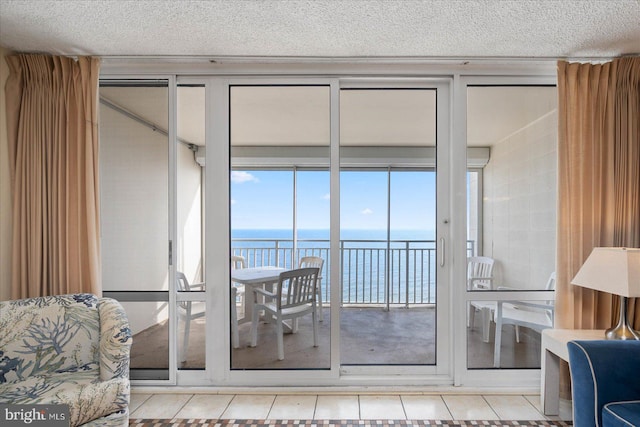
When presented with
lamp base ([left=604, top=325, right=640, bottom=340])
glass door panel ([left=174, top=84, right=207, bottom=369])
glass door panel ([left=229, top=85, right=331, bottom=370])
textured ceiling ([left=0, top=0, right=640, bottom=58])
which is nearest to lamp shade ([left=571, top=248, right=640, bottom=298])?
lamp base ([left=604, top=325, right=640, bottom=340])

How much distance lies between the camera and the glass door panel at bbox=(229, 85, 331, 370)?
8.43 feet

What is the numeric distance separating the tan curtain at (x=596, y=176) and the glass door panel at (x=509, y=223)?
0.23 meters

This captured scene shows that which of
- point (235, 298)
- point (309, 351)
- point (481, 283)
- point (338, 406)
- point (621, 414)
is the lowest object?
point (338, 406)

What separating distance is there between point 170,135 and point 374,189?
1.62m

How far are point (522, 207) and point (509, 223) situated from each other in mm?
151

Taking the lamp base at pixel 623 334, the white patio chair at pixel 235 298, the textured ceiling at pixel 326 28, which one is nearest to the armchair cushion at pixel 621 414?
the lamp base at pixel 623 334

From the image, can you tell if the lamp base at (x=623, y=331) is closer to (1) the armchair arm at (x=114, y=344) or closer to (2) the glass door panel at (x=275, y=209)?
(2) the glass door panel at (x=275, y=209)

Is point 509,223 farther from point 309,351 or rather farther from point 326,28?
point 326,28

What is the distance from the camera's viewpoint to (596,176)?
7.50ft

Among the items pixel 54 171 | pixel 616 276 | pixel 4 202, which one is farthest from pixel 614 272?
pixel 4 202

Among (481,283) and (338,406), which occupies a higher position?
(481,283)

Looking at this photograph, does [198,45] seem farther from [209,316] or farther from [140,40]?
[209,316]

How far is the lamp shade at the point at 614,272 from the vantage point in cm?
186

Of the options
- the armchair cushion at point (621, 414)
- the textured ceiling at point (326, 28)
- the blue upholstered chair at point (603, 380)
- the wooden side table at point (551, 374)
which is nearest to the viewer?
the armchair cushion at point (621, 414)
